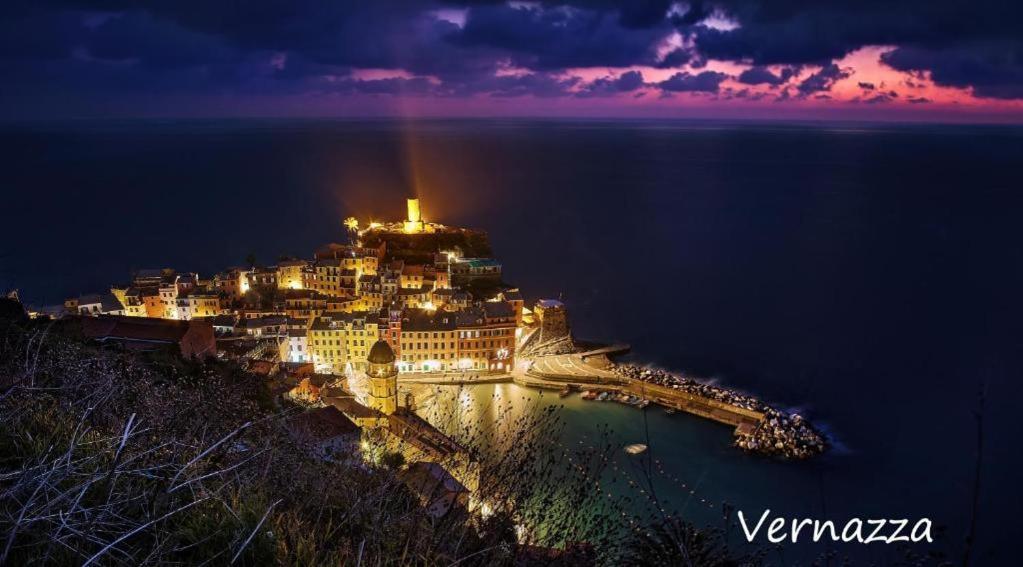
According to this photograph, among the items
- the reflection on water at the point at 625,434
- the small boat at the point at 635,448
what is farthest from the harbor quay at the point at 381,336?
the small boat at the point at 635,448

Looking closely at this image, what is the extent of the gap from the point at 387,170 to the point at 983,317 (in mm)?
63922

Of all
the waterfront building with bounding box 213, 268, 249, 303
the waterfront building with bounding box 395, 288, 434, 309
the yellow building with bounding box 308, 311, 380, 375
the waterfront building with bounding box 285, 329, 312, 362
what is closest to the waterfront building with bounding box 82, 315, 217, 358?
the waterfront building with bounding box 285, 329, 312, 362

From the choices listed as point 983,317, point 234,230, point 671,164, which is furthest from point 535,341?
point 671,164

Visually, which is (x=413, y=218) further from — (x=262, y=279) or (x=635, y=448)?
(x=635, y=448)

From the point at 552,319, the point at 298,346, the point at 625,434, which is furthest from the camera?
the point at 552,319

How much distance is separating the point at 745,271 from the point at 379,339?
2065 cm

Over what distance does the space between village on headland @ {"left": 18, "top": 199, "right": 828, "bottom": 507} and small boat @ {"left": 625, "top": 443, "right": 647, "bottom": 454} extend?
232 cm

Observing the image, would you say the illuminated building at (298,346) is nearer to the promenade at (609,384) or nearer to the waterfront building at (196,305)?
the waterfront building at (196,305)

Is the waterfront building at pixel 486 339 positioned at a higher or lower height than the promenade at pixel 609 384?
higher

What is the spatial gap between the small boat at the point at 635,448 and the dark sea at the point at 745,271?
Result: 1.62 ft

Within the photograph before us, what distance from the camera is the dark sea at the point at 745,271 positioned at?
45.6 ft

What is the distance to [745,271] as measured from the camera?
32.0 m

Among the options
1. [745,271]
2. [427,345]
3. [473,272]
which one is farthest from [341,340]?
[745,271]

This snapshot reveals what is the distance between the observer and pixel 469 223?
143 ft
